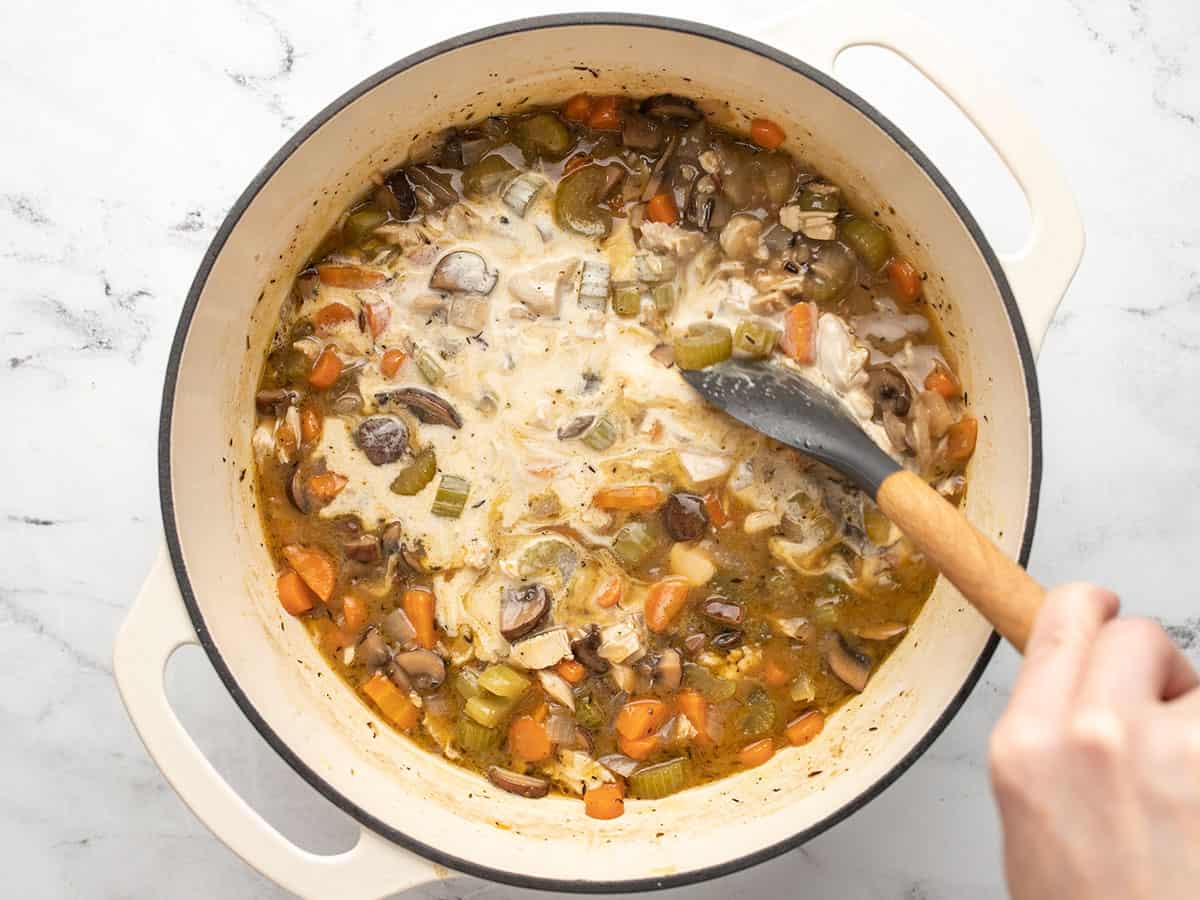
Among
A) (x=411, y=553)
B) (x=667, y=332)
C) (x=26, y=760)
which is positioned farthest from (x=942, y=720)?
(x=26, y=760)

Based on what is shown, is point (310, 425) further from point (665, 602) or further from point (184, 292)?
point (665, 602)

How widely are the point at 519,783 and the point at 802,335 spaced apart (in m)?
1.44

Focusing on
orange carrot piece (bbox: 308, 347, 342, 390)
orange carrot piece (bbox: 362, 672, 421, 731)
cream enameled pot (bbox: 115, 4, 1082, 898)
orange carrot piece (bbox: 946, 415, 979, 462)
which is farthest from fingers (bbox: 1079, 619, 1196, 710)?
orange carrot piece (bbox: 308, 347, 342, 390)

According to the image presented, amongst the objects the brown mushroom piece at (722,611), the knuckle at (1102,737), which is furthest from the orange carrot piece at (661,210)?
the knuckle at (1102,737)

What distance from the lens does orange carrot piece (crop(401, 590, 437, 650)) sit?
294cm

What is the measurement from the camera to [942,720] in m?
2.46

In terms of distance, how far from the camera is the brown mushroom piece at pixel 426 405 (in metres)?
2.91

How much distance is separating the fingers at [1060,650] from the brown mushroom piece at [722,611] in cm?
134

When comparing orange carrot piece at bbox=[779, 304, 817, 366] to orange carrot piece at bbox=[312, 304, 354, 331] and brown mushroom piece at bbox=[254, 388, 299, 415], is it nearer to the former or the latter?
orange carrot piece at bbox=[312, 304, 354, 331]

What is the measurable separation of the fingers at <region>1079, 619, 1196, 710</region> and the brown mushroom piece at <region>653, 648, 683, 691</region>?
1.50 metres

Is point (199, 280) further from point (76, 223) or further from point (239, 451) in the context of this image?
point (76, 223)

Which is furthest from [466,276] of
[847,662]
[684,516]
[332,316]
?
[847,662]

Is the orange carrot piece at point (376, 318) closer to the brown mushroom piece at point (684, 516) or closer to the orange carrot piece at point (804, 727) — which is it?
the brown mushroom piece at point (684, 516)

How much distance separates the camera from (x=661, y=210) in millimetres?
2951
